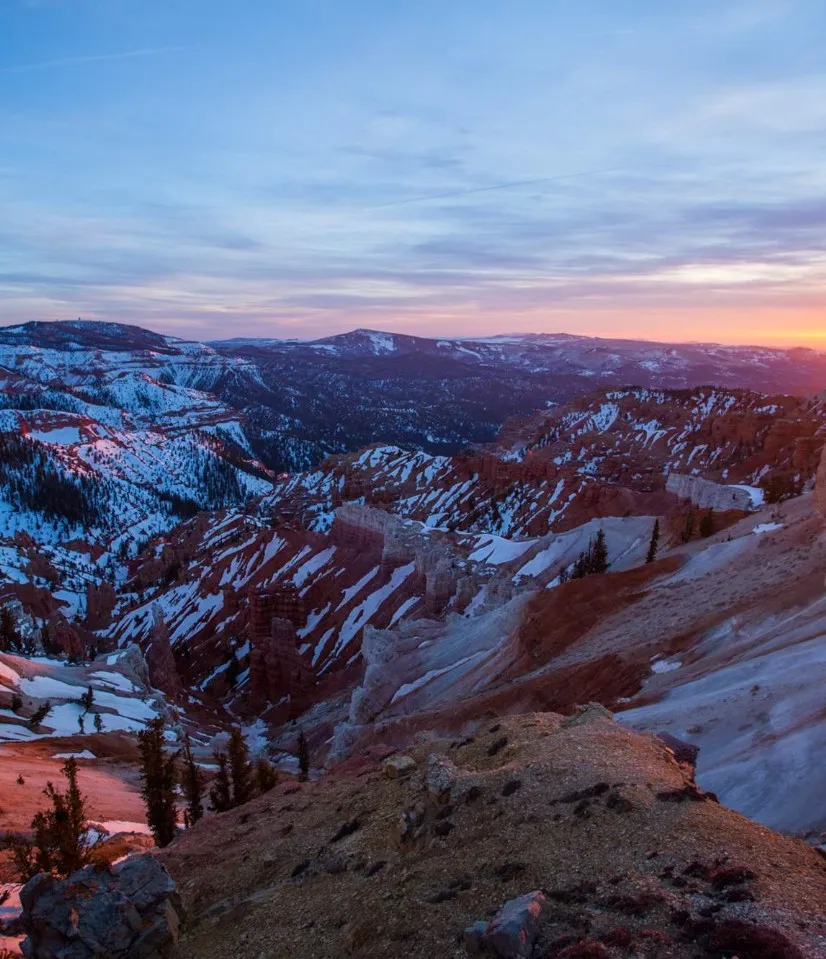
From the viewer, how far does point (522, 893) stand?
30.7 ft

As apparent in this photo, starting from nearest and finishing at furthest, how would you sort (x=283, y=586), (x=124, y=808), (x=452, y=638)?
(x=124, y=808) → (x=452, y=638) → (x=283, y=586)

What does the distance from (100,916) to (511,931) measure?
23.4ft

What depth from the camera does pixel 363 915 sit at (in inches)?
406

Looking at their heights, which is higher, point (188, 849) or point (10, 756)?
point (188, 849)

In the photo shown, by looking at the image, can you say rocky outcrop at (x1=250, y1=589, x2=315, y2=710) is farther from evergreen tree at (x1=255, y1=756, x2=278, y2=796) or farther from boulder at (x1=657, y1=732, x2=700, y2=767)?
boulder at (x1=657, y1=732, x2=700, y2=767)

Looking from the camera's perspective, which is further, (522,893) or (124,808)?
(124,808)

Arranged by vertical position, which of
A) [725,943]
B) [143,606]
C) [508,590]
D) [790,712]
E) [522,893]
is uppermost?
[725,943]

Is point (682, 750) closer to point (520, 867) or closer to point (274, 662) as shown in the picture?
point (520, 867)

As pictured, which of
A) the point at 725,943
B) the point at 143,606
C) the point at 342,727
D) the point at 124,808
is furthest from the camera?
the point at 143,606

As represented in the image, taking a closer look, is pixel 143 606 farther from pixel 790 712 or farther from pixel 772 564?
pixel 790 712

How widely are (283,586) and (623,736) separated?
55511mm

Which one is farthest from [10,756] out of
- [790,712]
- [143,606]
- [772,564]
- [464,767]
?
[143,606]

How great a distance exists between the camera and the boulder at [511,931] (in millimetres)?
7914

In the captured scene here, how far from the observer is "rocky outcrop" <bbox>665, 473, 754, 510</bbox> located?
62906 mm
